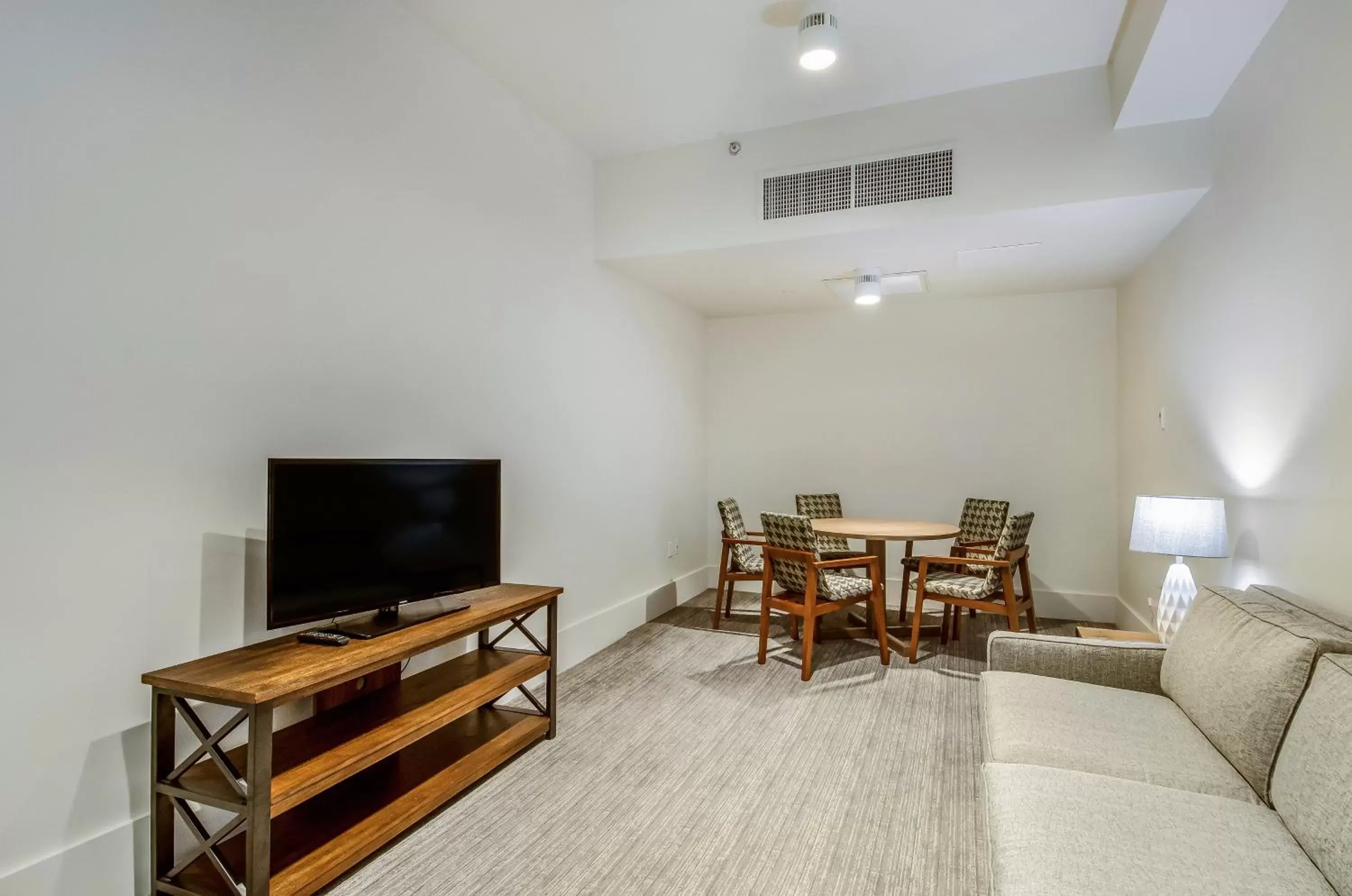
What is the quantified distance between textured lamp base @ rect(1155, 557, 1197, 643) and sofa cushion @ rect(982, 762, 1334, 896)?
145 centimetres

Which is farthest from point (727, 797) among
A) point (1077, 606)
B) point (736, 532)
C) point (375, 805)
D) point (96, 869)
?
point (1077, 606)

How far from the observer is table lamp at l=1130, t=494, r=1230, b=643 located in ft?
8.85

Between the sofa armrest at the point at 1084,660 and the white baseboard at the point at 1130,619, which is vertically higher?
the sofa armrest at the point at 1084,660

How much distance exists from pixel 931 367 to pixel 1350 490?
3.65m

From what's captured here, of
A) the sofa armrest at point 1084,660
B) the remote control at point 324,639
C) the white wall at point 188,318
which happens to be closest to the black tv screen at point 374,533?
the remote control at point 324,639

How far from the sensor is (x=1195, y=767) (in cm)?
178

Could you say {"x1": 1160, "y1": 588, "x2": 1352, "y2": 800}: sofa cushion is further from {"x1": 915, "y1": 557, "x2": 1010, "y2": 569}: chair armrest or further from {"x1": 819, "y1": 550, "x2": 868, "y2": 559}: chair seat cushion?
{"x1": 819, "y1": 550, "x2": 868, "y2": 559}: chair seat cushion

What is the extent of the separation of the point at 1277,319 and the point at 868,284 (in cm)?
227

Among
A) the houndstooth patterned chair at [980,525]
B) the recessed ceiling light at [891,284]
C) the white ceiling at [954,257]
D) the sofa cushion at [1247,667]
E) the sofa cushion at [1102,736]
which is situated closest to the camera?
the sofa cushion at [1247,667]

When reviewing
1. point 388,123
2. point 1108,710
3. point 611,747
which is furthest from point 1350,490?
point 388,123

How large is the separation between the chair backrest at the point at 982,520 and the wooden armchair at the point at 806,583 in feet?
3.84

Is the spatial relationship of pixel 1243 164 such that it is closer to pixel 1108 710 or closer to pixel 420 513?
pixel 1108 710

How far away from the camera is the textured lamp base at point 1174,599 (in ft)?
9.33

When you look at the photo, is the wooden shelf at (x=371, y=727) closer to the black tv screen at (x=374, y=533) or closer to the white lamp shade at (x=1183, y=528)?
the black tv screen at (x=374, y=533)
